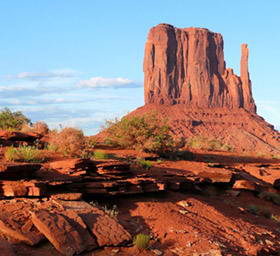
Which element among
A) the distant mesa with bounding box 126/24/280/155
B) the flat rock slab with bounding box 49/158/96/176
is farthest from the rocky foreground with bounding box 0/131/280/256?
the distant mesa with bounding box 126/24/280/155

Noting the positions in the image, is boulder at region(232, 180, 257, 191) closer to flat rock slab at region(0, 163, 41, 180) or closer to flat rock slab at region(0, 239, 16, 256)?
flat rock slab at region(0, 163, 41, 180)

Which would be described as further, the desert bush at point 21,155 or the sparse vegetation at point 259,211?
the sparse vegetation at point 259,211

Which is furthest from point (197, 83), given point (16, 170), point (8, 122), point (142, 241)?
point (142, 241)

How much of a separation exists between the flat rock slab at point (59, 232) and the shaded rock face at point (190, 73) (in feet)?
309

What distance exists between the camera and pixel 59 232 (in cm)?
827

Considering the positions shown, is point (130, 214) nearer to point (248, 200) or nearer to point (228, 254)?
point (228, 254)

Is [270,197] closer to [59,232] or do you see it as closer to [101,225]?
[101,225]

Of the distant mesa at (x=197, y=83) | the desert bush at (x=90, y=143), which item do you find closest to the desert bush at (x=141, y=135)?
the desert bush at (x=90, y=143)

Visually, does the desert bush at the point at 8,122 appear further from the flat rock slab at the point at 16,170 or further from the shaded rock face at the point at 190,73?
the shaded rock face at the point at 190,73

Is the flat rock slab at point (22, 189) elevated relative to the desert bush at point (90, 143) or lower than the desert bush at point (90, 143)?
lower

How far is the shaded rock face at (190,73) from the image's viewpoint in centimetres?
10581

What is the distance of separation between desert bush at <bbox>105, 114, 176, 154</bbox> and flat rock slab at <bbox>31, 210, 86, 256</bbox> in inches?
465

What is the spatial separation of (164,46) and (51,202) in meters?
102

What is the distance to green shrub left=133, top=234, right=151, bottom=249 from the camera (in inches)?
342
